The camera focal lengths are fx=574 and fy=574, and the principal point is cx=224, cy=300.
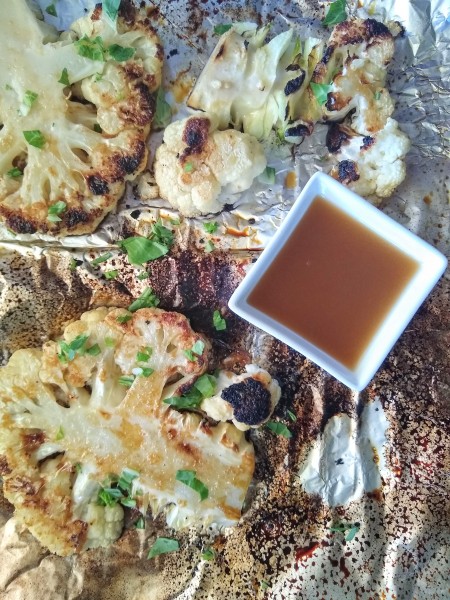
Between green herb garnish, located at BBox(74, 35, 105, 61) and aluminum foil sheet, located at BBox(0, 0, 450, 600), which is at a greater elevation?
green herb garnish, located at BBox(74, 35, 105, 61)

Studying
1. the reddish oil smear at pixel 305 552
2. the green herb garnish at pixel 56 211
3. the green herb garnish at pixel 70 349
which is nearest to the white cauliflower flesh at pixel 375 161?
the green herb garnish at pixel 56 211

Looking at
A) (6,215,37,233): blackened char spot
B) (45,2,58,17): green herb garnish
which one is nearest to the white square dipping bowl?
(6,215,37,233): blackened char spot

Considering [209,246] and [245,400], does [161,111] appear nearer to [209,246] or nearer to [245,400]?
[209,246]

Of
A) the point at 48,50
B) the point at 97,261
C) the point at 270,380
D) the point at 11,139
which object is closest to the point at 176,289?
the point at 97,261

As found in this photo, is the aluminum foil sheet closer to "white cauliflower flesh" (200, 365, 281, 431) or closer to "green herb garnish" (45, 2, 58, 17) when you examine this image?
"white cauliflower flesh" (200, 365, 281, 431)

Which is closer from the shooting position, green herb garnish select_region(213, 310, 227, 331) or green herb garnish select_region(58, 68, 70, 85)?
green herb garnish select_region(58, 68, 70, 85)

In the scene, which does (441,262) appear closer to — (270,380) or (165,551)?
(270,380)

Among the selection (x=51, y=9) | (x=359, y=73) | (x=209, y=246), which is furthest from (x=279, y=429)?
(x=51, y=9)
